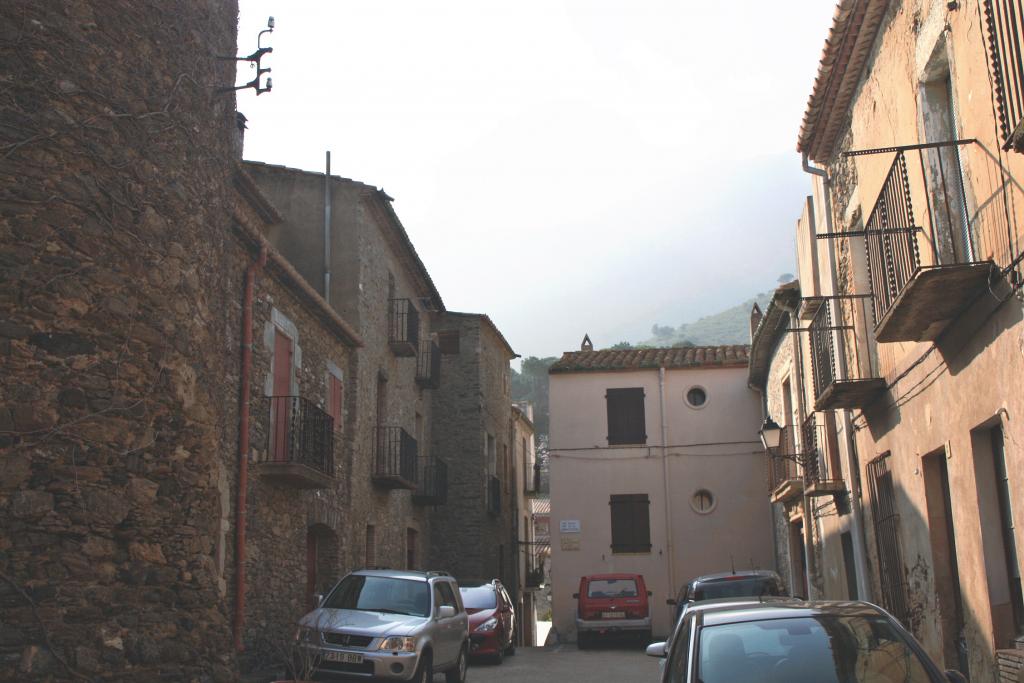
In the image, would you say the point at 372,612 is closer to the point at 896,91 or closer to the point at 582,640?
the point at 896,91

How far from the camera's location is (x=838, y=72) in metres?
12.0

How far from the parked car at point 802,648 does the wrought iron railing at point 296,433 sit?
9.02 meters

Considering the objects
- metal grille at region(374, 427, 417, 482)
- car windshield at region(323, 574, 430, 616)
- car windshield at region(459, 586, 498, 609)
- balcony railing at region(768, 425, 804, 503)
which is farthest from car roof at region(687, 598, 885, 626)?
metal grille at region(374, 427, 417, 482)

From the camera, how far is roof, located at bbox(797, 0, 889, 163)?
10.8 metres

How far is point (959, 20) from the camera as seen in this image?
323 inches

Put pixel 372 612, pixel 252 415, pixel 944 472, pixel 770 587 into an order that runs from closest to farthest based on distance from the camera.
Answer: pixel 944 472, pixel 372 612, pixel 252 415, pixel 770 587

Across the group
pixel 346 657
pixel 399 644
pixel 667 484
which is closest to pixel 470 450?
pixel 667 484

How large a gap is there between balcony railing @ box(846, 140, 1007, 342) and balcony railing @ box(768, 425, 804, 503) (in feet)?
25.6

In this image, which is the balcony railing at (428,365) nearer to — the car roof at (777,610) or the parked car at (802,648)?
the car roof at (777,610)

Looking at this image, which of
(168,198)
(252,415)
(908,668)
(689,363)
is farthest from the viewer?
(689,363)

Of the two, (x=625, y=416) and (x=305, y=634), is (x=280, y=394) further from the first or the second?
(x=625, y=416)

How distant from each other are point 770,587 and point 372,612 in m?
6.72

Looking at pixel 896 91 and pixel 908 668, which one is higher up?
pixel 896 91

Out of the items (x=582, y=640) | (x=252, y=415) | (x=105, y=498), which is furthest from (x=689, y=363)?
(x=105, y=498)
